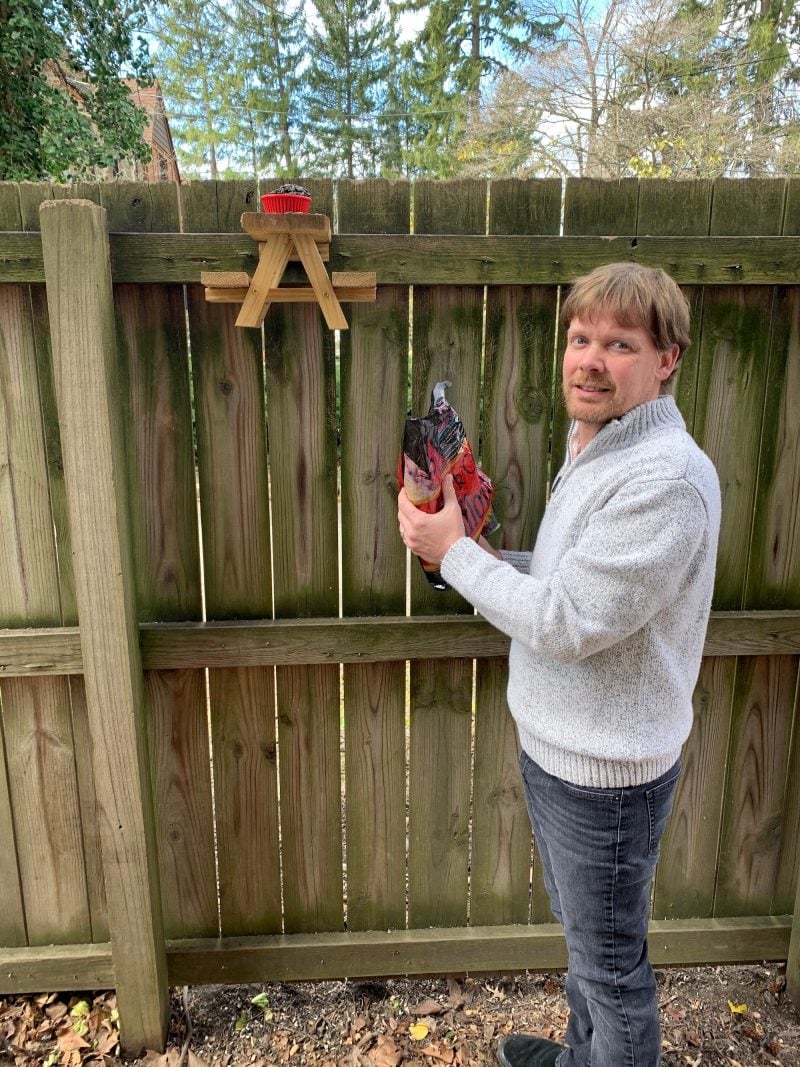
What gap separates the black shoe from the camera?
1.91 meters

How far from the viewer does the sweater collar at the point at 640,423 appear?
1315mm

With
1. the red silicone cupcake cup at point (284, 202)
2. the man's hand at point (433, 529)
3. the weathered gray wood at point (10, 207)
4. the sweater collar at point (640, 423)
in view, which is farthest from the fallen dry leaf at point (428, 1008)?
the weathered gray wood at point (10, 207)

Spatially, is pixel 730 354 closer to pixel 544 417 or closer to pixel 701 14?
pixel 544 417

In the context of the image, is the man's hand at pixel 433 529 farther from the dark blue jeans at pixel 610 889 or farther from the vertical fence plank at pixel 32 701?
the vertical fence plank at pixel 32 701

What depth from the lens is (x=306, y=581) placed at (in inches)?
77.6

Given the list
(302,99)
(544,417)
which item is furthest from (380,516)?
(302,99)

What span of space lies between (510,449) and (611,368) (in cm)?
61

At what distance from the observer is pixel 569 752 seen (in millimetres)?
1365

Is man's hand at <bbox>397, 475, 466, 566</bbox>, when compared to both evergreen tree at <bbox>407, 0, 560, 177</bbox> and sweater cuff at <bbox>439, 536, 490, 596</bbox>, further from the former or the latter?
evergreen tree at <bbox>407, 0, 560, 177</bbox>

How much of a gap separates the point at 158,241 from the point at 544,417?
3.38 ft

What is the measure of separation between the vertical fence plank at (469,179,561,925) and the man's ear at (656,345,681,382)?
0.53m


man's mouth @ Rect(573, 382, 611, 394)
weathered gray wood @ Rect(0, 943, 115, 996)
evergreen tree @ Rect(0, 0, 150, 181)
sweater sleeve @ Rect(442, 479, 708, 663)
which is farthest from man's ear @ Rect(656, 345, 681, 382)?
evergreen tree @ Rect(0, 0, 150, 181)

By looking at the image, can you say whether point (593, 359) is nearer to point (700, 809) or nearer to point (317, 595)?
point (317, 595)

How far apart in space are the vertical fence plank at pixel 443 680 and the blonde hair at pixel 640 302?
0.54m
